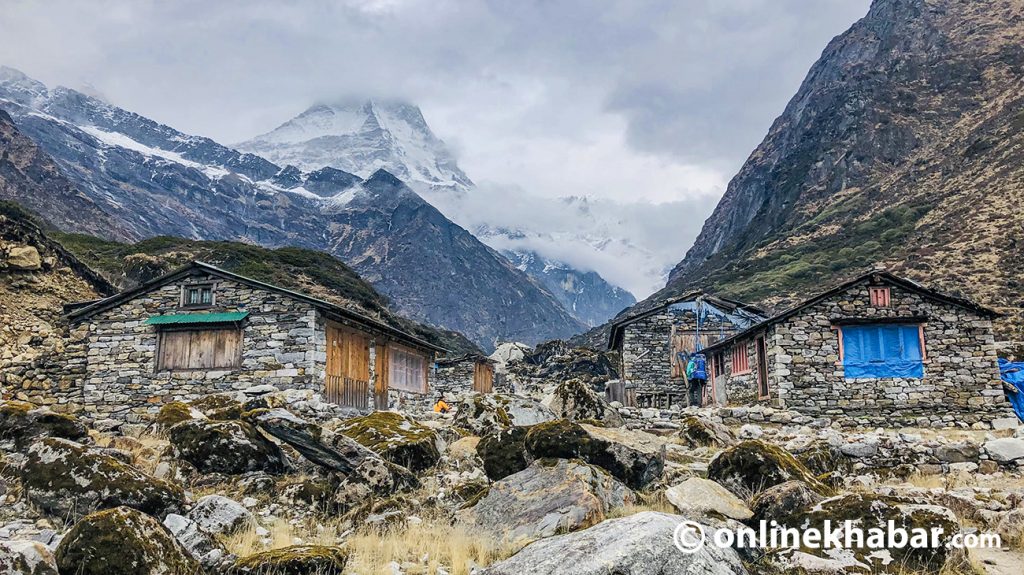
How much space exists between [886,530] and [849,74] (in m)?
138

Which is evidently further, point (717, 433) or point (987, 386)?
point (987, 386)

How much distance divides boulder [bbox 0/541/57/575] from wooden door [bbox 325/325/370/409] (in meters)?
16.0

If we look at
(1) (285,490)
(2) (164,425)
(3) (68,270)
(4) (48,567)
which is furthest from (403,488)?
(3) (68,270)

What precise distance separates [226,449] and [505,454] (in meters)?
4.62

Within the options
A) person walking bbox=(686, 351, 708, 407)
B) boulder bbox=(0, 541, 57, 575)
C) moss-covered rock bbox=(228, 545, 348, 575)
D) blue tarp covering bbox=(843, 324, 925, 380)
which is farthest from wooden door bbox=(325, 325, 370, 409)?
blue tarp covering bbox=(843, 324, 925, 380)

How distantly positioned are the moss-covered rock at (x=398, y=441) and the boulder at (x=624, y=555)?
593 cm

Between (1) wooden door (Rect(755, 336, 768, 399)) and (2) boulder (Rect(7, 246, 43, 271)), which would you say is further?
(2) boulder (Rect(7, 246, 43, 271))

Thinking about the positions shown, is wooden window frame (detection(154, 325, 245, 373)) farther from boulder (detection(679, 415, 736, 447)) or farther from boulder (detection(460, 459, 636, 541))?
boulder (detection(460, 459, 636, 541))

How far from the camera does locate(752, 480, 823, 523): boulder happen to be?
297 inches

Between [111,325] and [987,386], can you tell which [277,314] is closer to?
[111,325]

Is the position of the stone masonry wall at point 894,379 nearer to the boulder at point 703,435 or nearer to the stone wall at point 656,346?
the boulder at point 703,435

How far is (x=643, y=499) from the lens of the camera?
9633 mm

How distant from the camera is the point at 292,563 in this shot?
21.8 feet

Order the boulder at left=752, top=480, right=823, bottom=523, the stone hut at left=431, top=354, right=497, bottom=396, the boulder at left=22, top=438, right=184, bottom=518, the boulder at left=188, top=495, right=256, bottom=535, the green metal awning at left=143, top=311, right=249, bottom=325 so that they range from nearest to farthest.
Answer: the boulder at left=752, top=480, right=823, bottom=523, the boulder at left=188, top=495, right=256, bottom=535, the boulder at left=22, top=438, right=184, bottom=518, the green metal awning at left=143, top=311, right=249, bottom=325, the stone hut at left=431, top=354, right=497, bottom=396
